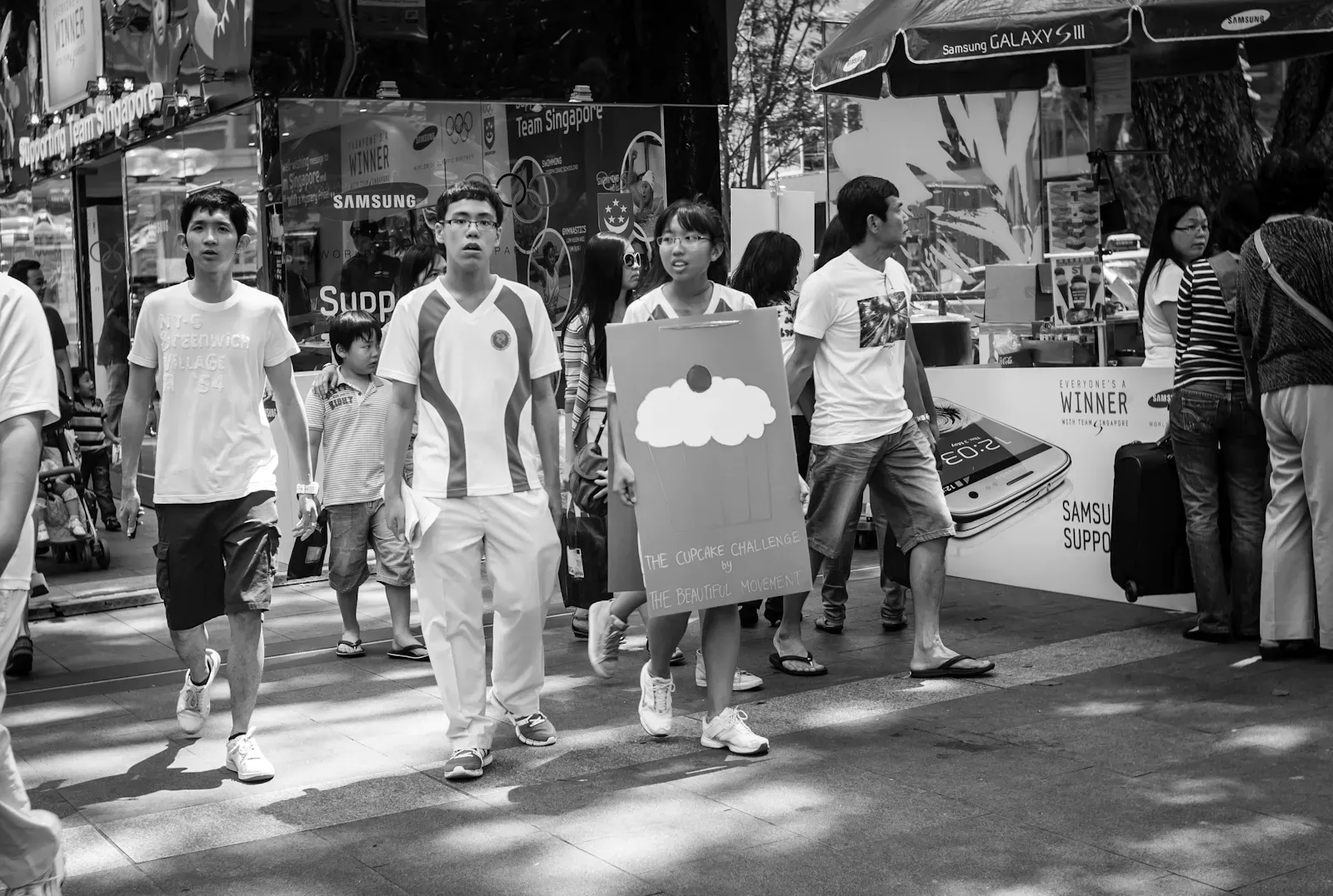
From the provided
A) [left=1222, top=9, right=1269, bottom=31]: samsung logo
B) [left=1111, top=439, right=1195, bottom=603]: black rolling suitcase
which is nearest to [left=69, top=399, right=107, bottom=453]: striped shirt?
[left=1111, top=439, right=1195, bottom=603]: black rolling suitcase

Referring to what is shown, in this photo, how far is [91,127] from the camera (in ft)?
48.0

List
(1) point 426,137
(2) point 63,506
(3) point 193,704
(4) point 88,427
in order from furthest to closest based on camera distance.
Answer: (4) point 88,427 < (1) point 426,137 < (2) point 63,506 < (3) point 193,704

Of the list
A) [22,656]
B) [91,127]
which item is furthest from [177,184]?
[22,656]

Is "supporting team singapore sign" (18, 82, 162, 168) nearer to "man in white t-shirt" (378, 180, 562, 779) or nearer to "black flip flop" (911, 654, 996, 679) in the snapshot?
"man in white t-shirt" (378, 180, 562, 779)

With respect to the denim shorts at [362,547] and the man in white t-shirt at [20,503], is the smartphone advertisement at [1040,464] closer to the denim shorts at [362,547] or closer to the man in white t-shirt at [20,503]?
the denim shorts at [362,547]

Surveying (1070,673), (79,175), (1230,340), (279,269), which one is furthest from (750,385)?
Result: (79,175)

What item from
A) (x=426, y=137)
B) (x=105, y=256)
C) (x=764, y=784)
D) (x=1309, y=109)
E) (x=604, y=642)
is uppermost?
(x=1309, y=109)

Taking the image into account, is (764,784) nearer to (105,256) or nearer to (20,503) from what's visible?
(20,503)

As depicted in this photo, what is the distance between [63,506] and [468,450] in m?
6.08

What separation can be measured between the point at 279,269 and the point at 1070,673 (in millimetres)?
5892

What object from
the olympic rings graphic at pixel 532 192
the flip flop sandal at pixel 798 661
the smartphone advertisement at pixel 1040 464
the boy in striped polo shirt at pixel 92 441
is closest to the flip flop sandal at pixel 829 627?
the flip flop sandal at pixel 798 661

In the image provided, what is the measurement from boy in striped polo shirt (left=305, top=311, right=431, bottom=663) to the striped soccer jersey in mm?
2316

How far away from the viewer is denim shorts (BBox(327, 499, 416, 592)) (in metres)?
7.80

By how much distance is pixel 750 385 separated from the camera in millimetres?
5855
